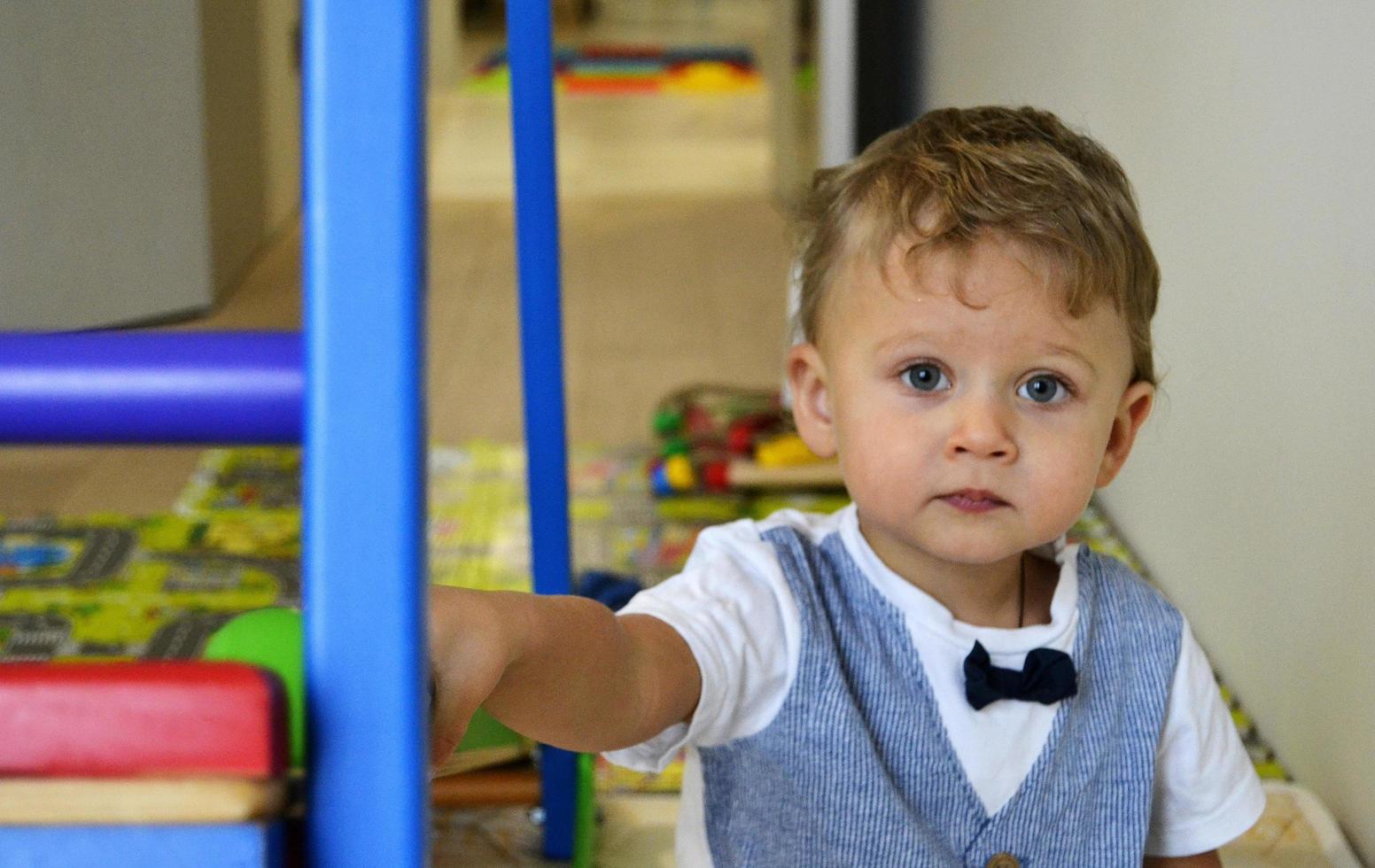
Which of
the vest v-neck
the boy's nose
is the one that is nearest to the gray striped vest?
the vest v-neck

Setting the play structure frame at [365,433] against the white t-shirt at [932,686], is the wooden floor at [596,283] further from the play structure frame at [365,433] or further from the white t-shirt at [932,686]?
the play structure frame at [365,433]

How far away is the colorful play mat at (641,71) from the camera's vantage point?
5230 mm

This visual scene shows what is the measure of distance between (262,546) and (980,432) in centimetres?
116

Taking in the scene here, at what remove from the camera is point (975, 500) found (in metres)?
0.73

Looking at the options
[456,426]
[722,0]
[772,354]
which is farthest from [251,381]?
[722,0]

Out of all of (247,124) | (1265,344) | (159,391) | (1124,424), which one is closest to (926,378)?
(1124,424)

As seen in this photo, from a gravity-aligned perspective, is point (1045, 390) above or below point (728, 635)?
above

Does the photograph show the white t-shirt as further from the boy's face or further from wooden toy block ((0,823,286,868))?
wooden toy block ((0,823,286,868))

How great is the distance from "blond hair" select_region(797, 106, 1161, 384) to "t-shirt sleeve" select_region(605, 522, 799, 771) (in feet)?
0.44

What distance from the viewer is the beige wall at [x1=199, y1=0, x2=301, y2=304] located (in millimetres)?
805

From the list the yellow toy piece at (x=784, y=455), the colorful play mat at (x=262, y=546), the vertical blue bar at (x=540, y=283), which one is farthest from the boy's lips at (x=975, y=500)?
the yellow toy piece at (x=784, y=455)

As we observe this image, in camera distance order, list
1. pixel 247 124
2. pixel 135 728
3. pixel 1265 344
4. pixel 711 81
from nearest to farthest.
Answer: pixel 135 728 → pixel 1265 344 → pixel 247 124 → pixel 711 81

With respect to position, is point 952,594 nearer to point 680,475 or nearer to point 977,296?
point 977,296

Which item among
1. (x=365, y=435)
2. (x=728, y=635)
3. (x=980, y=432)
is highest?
(x=365, y=435)
